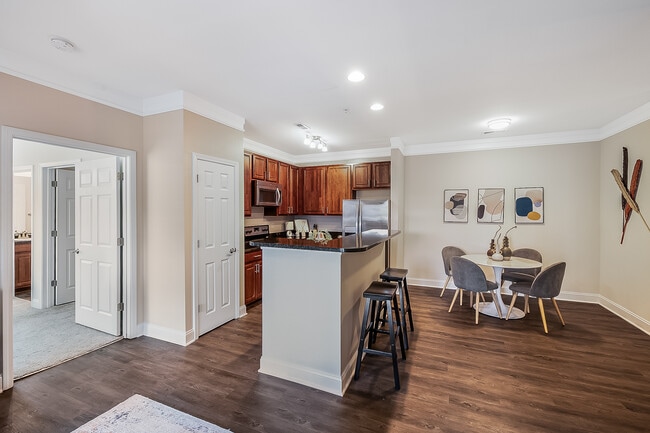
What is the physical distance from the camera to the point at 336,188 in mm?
5887

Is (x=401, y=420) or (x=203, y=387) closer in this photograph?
(x=401, y=420)

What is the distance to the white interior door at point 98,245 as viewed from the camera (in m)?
3.27

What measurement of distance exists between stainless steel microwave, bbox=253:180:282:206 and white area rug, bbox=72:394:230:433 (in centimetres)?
318

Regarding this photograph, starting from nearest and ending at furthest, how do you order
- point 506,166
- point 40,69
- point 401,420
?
1. point 401,420
2. point 40,69
3. point 506,166

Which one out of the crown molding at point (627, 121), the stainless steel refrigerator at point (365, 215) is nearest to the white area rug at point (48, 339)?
the stainless steel refrigerator at point (365, 215)

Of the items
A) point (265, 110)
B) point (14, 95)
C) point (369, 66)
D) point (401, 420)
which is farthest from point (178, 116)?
point (401, 420)

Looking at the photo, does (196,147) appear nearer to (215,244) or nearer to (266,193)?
(215,244)

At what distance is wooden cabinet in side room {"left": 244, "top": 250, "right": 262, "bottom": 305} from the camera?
4.28m

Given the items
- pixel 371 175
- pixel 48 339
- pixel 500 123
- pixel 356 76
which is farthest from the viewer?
pixel 371 175

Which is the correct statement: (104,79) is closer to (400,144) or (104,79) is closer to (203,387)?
(203,387)

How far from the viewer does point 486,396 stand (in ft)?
7.50

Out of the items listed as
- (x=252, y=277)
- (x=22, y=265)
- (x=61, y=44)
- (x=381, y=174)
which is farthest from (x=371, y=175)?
(x=22, y=265)

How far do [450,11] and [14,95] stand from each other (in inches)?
134

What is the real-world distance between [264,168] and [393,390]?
3975mm
